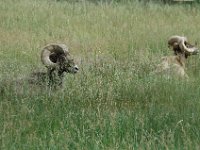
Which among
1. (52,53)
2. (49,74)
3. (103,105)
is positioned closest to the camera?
(103,105)

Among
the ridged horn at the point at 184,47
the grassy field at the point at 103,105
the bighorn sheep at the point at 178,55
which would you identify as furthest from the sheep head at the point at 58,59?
the ridged horn at the point at 184,47

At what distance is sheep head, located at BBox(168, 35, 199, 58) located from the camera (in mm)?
11523

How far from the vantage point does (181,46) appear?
11539 mm

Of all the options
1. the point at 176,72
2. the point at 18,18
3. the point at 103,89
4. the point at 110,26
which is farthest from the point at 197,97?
the point at 18,18

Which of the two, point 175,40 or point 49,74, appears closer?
point 49,74

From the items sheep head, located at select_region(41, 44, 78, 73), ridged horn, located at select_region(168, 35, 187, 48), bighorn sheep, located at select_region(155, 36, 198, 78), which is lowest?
sheep head, located at select_region(41, 44, 78, 73)

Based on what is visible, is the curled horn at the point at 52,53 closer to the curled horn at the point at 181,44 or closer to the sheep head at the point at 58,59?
the sheep head at the point at 58,59

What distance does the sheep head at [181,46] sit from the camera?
1152 cm

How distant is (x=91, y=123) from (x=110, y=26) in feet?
33.5

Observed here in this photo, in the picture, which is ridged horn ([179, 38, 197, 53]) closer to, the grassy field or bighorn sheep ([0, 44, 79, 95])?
the grassy field

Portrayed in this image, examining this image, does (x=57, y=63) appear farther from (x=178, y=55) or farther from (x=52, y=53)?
(x=178, y=55)

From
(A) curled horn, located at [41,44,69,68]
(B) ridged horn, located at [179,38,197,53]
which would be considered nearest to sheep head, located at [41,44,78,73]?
(A) curled horn, located at [41,44,69,68]

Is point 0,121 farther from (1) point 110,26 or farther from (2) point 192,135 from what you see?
(1) point 110,26

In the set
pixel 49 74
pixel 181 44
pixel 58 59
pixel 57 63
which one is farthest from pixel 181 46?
pixel 49 74
